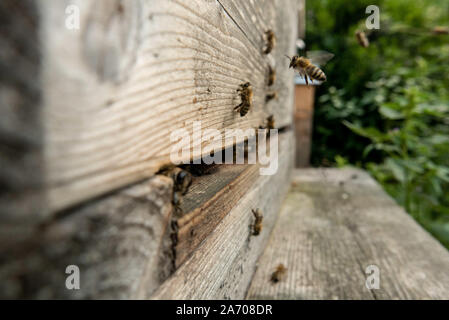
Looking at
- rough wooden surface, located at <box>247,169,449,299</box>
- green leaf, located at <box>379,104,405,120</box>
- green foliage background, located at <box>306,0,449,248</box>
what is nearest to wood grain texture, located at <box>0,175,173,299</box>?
rough wooden surface, located at <box>247,169,449,299</box>

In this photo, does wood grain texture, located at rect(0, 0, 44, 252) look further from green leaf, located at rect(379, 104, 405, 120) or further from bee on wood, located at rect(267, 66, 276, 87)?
green leaf, located at rect(379, 104, 405, 120)

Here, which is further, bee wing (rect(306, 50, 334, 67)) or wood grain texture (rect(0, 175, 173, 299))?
bee wing (rect(306, 50, 334, 67))

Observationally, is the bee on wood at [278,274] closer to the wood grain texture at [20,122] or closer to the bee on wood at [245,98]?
the bee on wood at [245,98]

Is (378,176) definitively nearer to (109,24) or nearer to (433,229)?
(433,229)

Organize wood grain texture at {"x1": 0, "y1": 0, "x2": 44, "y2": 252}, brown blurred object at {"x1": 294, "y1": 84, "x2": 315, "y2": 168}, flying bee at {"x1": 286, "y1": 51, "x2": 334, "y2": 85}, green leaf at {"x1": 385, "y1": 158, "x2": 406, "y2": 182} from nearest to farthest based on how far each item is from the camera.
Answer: wood grain texture at {"x1": 0, "y1": 0, "x2": 44, "y2": 252}, flying bee at {"x1": 286, "y1": 51, "x2": 334, "y2": 85}, green leaf at {"x1": 385, "y1": 158, "x2": 406, "y2": 182}, brown blurred object at {"x1": 294, "y1": 84, "x2": 315, "y2": 168}

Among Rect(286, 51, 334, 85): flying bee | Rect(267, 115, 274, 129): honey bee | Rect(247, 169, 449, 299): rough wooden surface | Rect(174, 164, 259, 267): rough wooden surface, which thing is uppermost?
Rect(286, 51, 334, 85): flying bee

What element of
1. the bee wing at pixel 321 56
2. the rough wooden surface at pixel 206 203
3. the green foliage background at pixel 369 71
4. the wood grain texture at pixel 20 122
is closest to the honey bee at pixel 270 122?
the bee wing at pixel 321 56

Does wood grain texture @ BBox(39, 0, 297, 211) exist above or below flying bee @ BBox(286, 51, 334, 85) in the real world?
below
